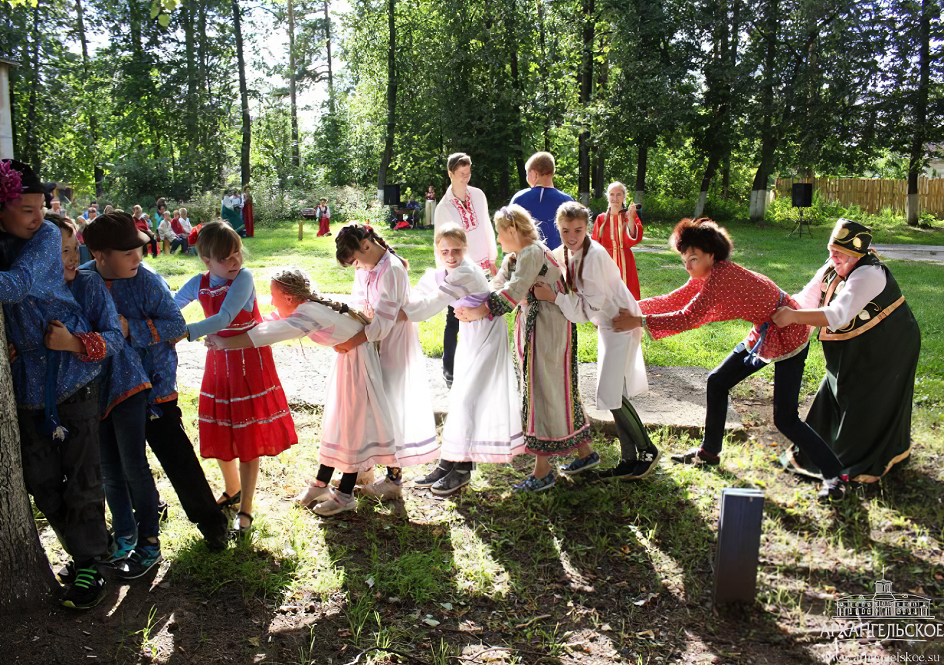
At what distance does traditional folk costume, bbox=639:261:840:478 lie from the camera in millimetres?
Result: 3967

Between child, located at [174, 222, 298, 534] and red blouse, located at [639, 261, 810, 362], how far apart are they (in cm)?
218

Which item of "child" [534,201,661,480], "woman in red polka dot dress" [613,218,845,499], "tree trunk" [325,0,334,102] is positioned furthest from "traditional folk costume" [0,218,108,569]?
"tree trunk" [325,0,334,102]

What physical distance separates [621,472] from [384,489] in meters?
1.47

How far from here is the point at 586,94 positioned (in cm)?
2723

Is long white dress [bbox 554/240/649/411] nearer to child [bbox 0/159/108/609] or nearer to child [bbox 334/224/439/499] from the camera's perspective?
child [bbox 334/224/439/499]

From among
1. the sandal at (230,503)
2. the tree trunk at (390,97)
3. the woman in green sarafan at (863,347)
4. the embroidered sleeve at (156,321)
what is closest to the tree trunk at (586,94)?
the tree trunk at (390,97)

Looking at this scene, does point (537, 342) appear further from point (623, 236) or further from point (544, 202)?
point (623, 236)

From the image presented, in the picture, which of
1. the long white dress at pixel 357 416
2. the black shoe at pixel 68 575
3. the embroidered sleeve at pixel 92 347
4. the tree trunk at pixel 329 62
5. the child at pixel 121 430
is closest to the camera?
the embroidered sleeve at pixel 92 347

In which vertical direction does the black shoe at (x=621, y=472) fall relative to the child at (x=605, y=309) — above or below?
below

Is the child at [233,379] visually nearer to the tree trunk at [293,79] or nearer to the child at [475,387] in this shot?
the child at [475,387]

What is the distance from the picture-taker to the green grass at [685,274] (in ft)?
24.0

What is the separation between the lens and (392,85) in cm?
2983

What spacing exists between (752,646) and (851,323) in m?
2.11

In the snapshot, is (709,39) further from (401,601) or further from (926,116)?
(401,601)
